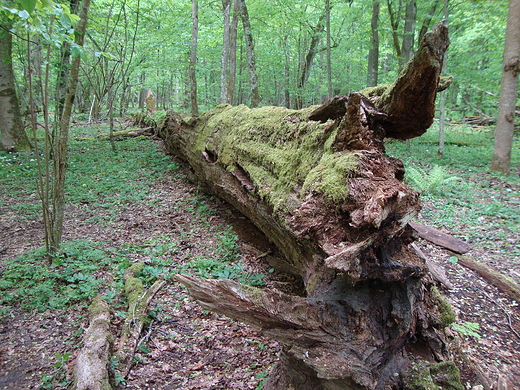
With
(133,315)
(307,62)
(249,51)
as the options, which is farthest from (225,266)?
(307,62)

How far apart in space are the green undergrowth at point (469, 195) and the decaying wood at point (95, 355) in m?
5.36

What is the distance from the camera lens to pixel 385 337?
86.5 inches

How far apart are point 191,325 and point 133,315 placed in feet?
2.07

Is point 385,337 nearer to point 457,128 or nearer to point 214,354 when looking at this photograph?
point 214,354

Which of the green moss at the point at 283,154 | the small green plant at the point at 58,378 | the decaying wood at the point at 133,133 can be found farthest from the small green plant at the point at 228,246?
the decaying wood at the point at 133,133

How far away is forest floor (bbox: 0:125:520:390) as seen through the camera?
2650 millimetres

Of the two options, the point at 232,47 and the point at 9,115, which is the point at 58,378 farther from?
the point at 232,47

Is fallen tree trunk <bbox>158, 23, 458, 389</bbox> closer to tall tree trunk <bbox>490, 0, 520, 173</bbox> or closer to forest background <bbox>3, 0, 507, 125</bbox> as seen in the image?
forest background <bbox>3, 0, 507, 125</bbox>

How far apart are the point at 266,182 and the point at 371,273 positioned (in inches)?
77.2

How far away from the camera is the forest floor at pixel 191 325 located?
2650 millimetres

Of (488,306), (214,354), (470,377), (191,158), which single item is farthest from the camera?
(191,158)

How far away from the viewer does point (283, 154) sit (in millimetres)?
3795

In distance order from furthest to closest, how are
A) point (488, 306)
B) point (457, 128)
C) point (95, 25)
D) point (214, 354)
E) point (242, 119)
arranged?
point (457, 128) < point (95, 25) < point (242, 119) < point (488, 306) < point (214, 354)

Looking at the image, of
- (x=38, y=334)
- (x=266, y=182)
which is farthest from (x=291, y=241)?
(x=38, y=334)
